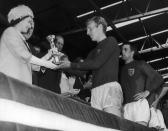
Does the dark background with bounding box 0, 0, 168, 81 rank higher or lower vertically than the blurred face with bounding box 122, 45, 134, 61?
higher

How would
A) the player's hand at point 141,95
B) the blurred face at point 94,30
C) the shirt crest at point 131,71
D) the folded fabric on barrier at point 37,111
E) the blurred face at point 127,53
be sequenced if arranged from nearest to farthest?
the folded fabric on barrier at point 37,111
the blurred face at point 94,30
the player's hand at point 141,95
the shirt crest at point 131,71
the blurred face at point 127,53

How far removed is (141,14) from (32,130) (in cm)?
791

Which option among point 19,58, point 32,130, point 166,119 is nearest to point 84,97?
point 166,119

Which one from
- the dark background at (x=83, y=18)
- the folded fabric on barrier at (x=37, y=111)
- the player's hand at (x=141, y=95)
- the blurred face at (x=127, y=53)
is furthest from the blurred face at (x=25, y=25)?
the dark background at (x=83, y=18)

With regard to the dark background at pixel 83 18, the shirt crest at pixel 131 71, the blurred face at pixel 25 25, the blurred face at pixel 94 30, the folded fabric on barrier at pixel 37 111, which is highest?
the dark background at pixel 83 18

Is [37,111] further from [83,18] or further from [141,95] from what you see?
[83,18]

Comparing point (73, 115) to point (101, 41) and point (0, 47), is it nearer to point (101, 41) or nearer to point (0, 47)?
point (0, 47)

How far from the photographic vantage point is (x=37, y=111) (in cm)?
138

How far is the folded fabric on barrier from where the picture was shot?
125 cm

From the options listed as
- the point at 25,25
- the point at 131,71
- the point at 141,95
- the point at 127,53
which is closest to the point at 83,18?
the point at 127,53

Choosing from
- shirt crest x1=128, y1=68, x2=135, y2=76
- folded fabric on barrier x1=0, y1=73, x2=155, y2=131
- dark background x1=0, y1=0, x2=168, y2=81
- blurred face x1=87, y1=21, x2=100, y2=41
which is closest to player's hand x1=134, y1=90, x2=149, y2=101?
shirt crest x1=128, y1=68, x2=135, y2=76

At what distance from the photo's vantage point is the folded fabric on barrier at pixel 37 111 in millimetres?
1253

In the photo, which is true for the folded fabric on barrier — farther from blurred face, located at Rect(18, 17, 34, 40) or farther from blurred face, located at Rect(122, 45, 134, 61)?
blurred face, located at Rect(122, 45, 134, 61)

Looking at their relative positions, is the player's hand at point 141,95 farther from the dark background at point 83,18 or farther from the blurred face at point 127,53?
the dark background at point 83,18
